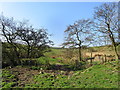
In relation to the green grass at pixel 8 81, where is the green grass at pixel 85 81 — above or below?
above

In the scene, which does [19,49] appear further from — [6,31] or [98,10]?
[98,10]

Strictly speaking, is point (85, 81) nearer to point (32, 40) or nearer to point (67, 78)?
point (67, 78)

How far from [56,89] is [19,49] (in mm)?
10009

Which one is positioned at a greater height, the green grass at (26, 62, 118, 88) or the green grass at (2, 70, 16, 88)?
the green grass at (26, 62, 118, 88)

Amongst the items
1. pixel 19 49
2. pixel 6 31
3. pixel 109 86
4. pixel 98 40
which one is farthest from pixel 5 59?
pixel 98 40

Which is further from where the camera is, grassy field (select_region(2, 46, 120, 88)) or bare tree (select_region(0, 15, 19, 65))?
bare tree (select_region(0, 15, 19, 65))

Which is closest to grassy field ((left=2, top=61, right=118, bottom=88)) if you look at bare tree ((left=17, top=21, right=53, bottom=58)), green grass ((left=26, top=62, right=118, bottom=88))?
green grass ((left=26, top=62, right=118, bottom=88))

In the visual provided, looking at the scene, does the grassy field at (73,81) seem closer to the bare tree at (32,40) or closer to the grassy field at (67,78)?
the grassy field at (67,78)

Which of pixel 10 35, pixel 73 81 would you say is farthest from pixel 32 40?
Result: pixel 73 81

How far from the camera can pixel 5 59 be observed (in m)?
11.5

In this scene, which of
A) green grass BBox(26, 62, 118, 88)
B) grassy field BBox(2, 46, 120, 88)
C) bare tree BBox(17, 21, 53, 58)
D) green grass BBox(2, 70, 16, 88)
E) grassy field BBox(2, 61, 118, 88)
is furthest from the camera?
bare tree BBox(17, 21, 53, 58)

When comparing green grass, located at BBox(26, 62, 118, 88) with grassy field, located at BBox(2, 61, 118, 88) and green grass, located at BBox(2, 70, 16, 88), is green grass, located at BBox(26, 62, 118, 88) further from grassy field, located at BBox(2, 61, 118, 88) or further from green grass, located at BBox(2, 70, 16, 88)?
green grass, located at BBox(2, 70, 16, 88)

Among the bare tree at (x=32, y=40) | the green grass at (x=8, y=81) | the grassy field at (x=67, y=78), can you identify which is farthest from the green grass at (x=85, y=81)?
the bare tree at (x=32, y=40)

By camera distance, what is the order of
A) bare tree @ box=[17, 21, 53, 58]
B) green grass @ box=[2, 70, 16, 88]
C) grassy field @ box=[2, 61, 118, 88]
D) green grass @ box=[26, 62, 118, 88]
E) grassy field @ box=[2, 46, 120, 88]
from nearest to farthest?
1. green grass @ box=[26, 62, 118, 88]
2. grassy field @ box=[2, 61, 118, 88]
3. grassy field @ box=[2, 46, 120, 88]
4. green grass @ box=[2, 70, 16, 88]
5. bare tree @ box=[17, 21, 53, 58]
